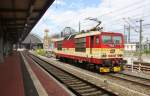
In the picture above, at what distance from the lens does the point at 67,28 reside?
52.8 meters

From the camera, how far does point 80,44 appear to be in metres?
25.9

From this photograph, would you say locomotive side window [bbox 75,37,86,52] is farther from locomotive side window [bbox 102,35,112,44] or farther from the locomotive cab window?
the locomotive cab window

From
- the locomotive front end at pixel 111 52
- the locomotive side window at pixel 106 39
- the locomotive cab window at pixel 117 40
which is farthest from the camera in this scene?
the locomotive cab window at pixel 117 40

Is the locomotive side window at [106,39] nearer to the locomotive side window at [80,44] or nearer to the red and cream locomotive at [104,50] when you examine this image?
the red and cream locomotive at [104,50]

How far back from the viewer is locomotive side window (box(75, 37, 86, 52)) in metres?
24.4

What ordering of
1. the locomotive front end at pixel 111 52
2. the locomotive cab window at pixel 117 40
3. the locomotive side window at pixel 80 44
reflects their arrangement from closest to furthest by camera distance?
the locomotive front end at pixel 111 52
the locomotive cab window at pixel 117 40
the locomotive side window at pixel 80 44

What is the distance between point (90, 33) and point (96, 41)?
1.49m

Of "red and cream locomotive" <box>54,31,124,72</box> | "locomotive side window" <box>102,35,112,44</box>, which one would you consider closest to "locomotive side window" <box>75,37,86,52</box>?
"red and cream locomotive" <box>54,31,124,72</box>

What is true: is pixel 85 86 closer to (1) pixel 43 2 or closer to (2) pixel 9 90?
(2) pixel 9 90

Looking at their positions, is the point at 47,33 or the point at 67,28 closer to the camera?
the point at 67,28

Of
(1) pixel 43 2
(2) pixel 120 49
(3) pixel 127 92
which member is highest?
(1) pixel 43 2

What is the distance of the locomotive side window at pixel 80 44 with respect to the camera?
24434 millimetres

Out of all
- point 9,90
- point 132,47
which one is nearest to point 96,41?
point 9,90

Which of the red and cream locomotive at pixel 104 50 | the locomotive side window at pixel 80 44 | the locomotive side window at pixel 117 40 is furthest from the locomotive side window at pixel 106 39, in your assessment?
the locomotive side window at pixel 80 44
